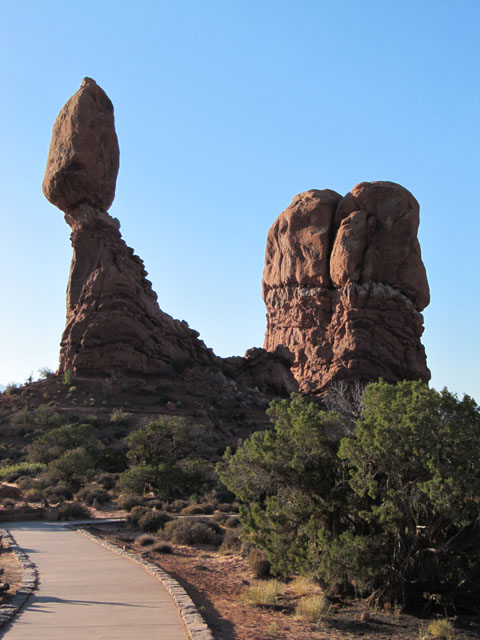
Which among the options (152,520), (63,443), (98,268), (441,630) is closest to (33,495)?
(152,520)

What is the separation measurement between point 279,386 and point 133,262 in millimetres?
13473

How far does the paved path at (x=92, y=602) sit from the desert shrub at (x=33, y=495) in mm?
8613

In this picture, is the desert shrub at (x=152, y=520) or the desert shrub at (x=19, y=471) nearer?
the desert shrub at (x=152, y=520)

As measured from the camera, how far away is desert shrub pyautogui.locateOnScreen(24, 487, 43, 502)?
72.6 feet

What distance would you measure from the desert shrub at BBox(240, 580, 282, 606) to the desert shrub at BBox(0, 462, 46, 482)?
1742 cm

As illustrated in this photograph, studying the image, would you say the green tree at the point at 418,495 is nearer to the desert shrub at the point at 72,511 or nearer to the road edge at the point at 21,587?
the road edge at the point at 21,587

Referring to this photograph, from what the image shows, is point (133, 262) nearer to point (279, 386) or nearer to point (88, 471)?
point (279, 386)

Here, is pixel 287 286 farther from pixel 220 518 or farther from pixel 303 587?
pixel 303 587

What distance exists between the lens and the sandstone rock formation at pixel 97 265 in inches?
1591

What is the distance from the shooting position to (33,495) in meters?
22.4

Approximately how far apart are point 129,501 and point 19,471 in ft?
25.1

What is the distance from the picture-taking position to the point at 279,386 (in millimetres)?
47031

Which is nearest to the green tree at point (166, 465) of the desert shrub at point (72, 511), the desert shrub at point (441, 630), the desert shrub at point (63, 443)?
the desert shrub at point (63, 443)

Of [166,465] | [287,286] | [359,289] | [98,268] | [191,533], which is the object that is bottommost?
[191,533]
